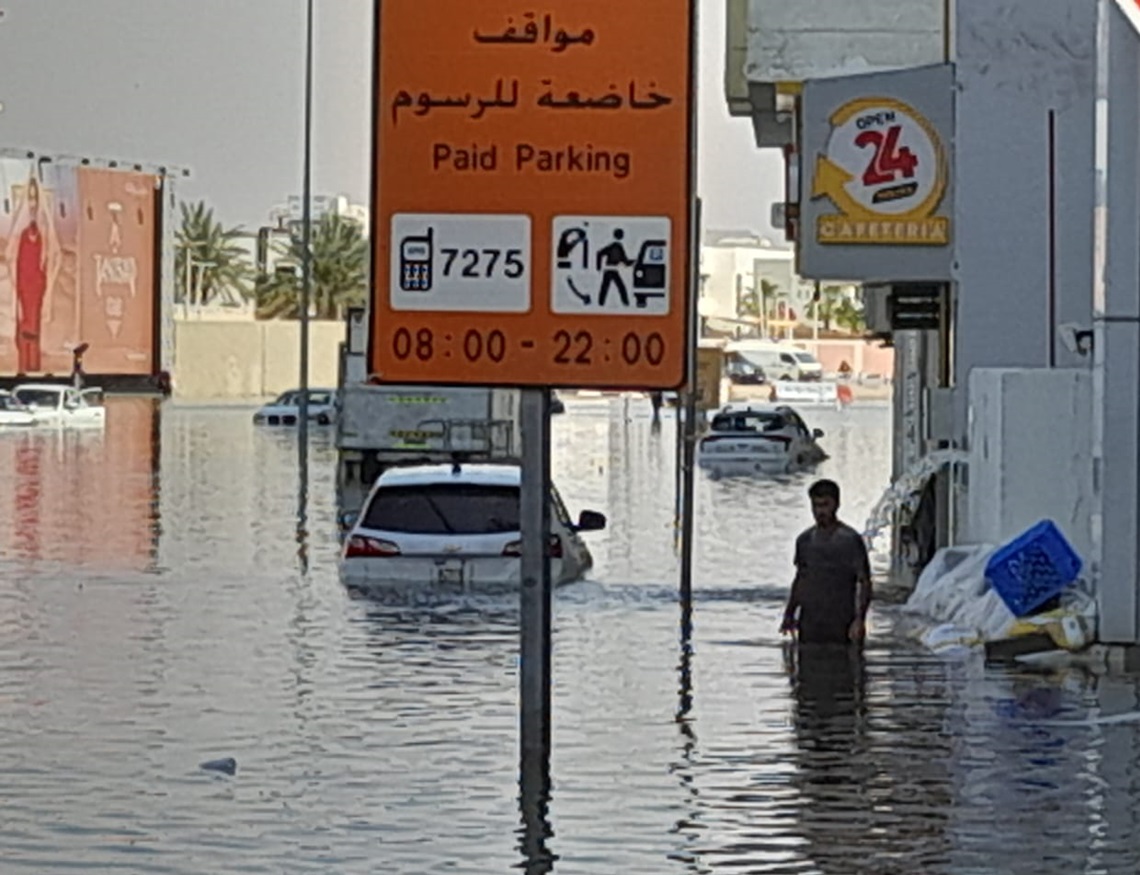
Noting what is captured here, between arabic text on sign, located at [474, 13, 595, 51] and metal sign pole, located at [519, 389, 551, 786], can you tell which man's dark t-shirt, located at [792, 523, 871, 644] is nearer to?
metal sign pole, located at [519, 389, 551, 786]

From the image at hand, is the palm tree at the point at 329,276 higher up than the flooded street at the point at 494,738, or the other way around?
the palm tree at the point at 329,276

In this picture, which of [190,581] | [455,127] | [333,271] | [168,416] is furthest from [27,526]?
[333,271]

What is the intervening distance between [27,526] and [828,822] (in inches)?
1010

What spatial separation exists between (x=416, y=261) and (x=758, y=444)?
50.7 meters

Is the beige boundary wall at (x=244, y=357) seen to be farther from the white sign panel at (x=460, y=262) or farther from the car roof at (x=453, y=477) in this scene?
the white sign panel at (x=460, y=262)

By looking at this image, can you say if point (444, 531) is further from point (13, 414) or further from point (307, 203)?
point (13, 414)

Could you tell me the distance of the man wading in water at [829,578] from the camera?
1761 cm

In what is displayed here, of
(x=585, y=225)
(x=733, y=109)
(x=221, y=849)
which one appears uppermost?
(x=733, y=109)

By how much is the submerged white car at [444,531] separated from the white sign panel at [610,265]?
12935 mm

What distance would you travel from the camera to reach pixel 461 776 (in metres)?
13.7

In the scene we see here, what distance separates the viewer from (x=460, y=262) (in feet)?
35.2

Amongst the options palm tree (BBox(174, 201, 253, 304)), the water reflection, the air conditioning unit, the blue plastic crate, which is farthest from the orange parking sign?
palm tree (BBox(174, 201, 253, 304))

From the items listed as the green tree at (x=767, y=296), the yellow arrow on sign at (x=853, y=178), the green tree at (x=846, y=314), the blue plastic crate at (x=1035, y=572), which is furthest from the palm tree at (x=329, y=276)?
the blue plastic crate at (x=1035, y=572)

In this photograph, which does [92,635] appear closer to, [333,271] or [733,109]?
[733,109]
